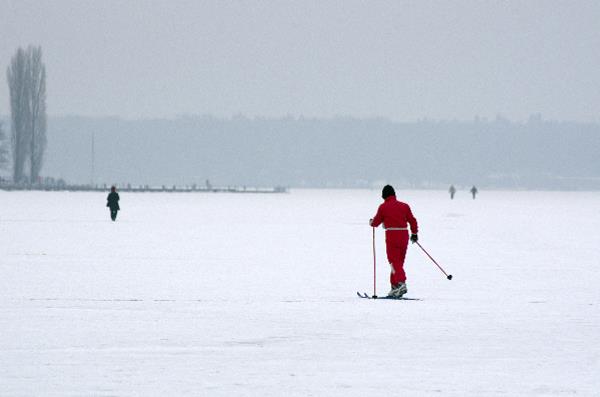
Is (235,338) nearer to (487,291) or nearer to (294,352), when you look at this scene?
(294,352)

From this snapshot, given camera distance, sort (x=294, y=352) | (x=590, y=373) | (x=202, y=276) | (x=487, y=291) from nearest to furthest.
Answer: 1. (x=590, y=373)
2. (x=294, y=352)
3. (x=487, y=291)
4. (x=202, y=276)

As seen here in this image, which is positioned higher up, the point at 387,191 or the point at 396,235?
the point at 387,191

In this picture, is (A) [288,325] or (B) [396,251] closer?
(A) [288,325]

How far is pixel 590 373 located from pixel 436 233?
2466cm

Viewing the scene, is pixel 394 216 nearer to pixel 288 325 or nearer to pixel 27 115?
pixel 288 325

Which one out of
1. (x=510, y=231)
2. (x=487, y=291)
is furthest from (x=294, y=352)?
(x=510, y=231)

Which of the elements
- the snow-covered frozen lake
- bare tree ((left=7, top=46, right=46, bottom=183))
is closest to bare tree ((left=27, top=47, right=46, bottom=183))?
bare tree ((left=7, top=46, right=46, bottom=183))

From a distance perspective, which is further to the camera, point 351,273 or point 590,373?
point 351,273

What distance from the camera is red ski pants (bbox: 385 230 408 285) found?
13265 mm

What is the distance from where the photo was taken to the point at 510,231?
34.7 meters

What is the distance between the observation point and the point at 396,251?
13273 millimetres

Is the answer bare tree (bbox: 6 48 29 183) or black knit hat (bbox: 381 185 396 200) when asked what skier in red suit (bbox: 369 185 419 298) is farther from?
bare tree (bbox: 6 48 29 183)

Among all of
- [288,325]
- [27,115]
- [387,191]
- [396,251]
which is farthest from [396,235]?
[27,115]

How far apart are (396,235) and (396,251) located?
0.20 metres
